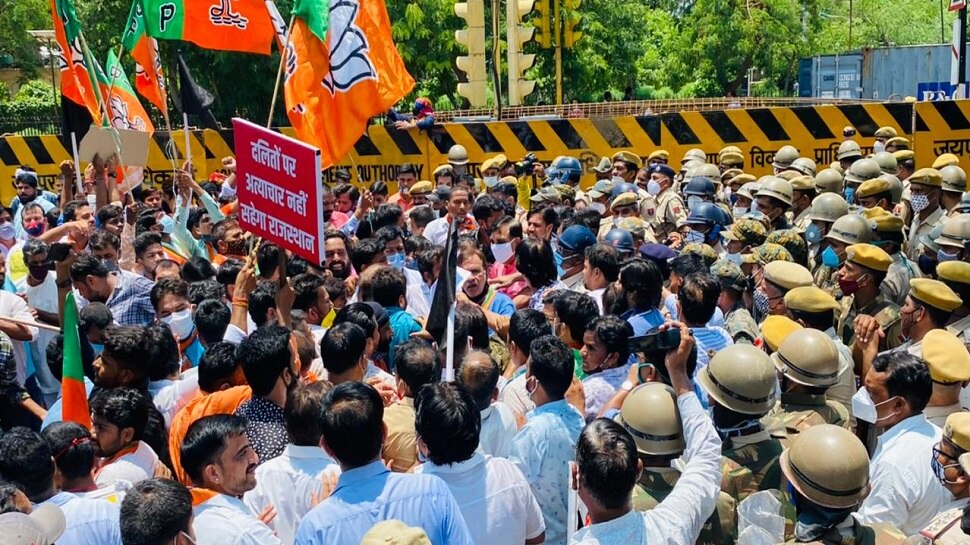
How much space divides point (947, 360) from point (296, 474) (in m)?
2.88

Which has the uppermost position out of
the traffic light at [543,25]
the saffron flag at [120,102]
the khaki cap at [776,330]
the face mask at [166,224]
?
the traffic light at [543,25]

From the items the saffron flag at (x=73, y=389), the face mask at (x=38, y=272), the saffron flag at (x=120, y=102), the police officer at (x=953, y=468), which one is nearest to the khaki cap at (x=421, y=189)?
the saffron flag at (x=120, y=102)

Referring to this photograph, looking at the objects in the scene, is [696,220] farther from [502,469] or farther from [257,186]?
[502,469]

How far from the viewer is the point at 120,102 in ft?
36.4

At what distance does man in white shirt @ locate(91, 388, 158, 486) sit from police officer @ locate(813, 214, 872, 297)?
4.68m

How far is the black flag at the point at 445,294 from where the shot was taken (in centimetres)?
517

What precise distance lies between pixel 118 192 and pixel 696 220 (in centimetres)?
622

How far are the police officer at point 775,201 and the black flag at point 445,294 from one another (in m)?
4.49

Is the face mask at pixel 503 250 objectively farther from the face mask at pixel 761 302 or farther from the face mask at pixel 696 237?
the face mask at pixel 761 302

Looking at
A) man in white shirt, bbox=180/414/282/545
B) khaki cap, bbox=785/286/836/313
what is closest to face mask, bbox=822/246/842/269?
khaki cap, bbox=785/286/836/313

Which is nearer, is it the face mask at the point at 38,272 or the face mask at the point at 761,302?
the face mask at the point at 761,302

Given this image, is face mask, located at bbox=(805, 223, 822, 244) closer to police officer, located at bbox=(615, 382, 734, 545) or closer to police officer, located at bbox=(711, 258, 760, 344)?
police officer, located at bbox=(711, 258, 760, 344)

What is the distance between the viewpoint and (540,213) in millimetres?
8750

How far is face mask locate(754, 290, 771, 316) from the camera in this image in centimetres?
676
